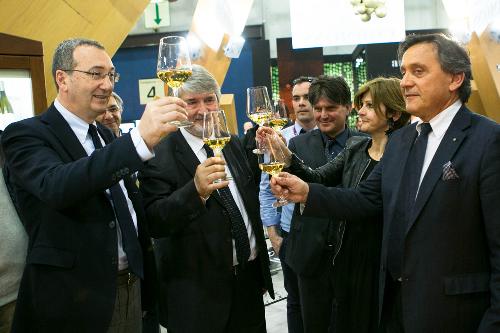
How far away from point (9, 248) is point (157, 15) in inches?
373

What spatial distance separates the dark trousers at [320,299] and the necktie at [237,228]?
54 cm

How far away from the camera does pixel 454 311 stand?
178cm

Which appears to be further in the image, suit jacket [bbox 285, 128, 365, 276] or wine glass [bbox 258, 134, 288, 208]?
suit jacket [bbox 285, 128, 365, 276]

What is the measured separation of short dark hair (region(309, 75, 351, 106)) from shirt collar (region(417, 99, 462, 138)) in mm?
1095

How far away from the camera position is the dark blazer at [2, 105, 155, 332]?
1.73m

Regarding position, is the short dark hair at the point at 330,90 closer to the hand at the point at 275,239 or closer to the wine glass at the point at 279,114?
the wine glass at the point at 279,114

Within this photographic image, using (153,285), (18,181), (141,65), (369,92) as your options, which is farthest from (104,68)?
(141,65)

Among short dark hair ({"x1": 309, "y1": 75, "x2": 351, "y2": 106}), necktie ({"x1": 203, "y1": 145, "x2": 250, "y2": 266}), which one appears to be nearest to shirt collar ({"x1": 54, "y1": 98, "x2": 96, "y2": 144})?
necktie ({"x1": 203, "y1": 145, "x2": 250, "y2": 266})

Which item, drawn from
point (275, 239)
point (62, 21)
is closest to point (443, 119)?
point (275, 239)

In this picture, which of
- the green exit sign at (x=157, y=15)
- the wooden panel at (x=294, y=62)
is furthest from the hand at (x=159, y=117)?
the green exit sign at (x=157, y=15)

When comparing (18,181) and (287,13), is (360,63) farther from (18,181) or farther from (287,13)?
(18,181)

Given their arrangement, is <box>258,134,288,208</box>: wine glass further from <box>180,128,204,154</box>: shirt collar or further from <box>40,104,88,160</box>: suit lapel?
<box>40,104,88,160</box>: suit lapel

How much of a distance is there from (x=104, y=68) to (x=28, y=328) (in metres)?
0.99

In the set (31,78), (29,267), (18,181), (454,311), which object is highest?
(31,78)
